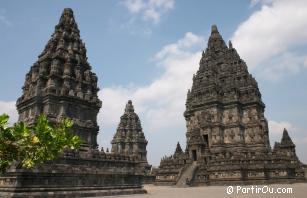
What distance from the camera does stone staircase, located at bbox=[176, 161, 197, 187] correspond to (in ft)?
123

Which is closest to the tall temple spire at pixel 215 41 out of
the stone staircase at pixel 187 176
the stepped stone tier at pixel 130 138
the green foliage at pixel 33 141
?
the stone staircase at pixel 187 176

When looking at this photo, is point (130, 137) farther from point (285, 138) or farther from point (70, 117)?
point (70, 117)

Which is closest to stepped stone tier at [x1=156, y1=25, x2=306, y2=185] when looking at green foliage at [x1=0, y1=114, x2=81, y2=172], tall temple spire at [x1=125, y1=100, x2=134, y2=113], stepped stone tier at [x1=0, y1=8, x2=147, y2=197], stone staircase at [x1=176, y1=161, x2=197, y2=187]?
stone staircase at [x1=176, y1=161, x2=197, y2=187]

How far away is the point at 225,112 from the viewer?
49.0 meters

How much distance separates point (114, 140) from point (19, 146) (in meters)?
62.6

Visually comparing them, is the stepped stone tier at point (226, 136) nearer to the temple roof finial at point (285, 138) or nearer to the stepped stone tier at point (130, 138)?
the temple roof finial at point (285, 138)

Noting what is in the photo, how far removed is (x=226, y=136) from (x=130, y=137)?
26.5 metres

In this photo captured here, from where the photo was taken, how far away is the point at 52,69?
31.9 m

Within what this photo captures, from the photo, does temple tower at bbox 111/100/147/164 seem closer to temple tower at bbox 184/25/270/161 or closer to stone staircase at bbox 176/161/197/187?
temple tower at bbox 184/25/270/161

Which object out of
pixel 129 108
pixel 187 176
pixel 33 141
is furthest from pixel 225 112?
pixel 33 141

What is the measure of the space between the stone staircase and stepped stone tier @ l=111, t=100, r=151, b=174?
979 inches

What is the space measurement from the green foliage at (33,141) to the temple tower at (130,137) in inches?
2407

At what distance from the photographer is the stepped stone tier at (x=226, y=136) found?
38.1m

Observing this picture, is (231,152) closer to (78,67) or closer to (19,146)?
(78,67)
